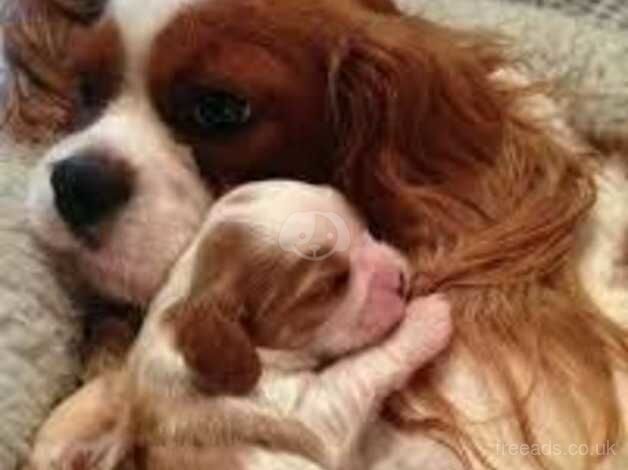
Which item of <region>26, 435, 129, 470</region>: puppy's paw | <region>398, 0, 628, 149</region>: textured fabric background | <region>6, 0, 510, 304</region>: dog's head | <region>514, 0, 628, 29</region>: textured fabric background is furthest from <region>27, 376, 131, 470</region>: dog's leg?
<region>514, 0, 628, 29</region>: textured fabric background

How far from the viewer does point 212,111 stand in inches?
53.7

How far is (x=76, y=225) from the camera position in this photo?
136 cm

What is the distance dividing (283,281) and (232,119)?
0.57 ft

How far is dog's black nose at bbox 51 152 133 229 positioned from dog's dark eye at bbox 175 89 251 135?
68 mm

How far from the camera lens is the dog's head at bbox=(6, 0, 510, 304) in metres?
1.35

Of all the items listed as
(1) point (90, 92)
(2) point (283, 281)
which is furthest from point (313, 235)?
(1) point (90, 92)

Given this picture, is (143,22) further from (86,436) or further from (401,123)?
(86,436)

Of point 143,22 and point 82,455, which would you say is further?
point 143,22

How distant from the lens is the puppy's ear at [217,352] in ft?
3.89

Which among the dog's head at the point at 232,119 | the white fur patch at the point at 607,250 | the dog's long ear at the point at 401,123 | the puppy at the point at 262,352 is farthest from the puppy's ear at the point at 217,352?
the white fur patch at the point at 607,250

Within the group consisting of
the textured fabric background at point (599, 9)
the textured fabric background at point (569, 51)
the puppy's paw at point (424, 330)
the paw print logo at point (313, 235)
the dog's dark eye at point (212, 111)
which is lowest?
the textured fabric background at point (599, 9)

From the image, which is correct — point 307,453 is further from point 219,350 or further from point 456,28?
point 456,28

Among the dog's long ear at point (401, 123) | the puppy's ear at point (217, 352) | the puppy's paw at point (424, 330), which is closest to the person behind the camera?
the puppy's ear at point (217, 352)

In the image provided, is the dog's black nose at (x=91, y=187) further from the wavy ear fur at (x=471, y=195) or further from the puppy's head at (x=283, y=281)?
the wavy ear fur at (x=471, y=195)
